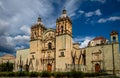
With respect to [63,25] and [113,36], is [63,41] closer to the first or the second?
[63,25]

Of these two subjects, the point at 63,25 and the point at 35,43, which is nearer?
the point at 63,25

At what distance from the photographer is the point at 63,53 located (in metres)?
33.9

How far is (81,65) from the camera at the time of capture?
33.1 metres

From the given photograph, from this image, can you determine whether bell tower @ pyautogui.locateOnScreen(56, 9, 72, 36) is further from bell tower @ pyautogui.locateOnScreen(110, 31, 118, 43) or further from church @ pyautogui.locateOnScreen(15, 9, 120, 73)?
bell tower @ pyautogui.locateOnScreen(110, 31, 118, 43)

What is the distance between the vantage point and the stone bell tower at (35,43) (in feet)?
124

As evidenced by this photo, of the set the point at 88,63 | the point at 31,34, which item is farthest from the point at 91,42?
the point at 31,34

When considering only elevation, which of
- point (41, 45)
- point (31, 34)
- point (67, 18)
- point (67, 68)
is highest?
point (67, 18)

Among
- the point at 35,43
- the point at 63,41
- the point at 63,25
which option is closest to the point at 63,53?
the point at 63,41

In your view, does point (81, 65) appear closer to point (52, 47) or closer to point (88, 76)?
point (52, 47)

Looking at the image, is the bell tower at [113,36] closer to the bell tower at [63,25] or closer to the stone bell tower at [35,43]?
the bell tower at [63,25]

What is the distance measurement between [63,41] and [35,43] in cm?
783

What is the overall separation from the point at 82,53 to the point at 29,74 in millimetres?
15570

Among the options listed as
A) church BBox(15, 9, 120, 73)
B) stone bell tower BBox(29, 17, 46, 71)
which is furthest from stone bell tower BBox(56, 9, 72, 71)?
stone bell tower BBox(29, 17, 46, 71)

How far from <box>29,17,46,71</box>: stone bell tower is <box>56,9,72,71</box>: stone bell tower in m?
5.12
